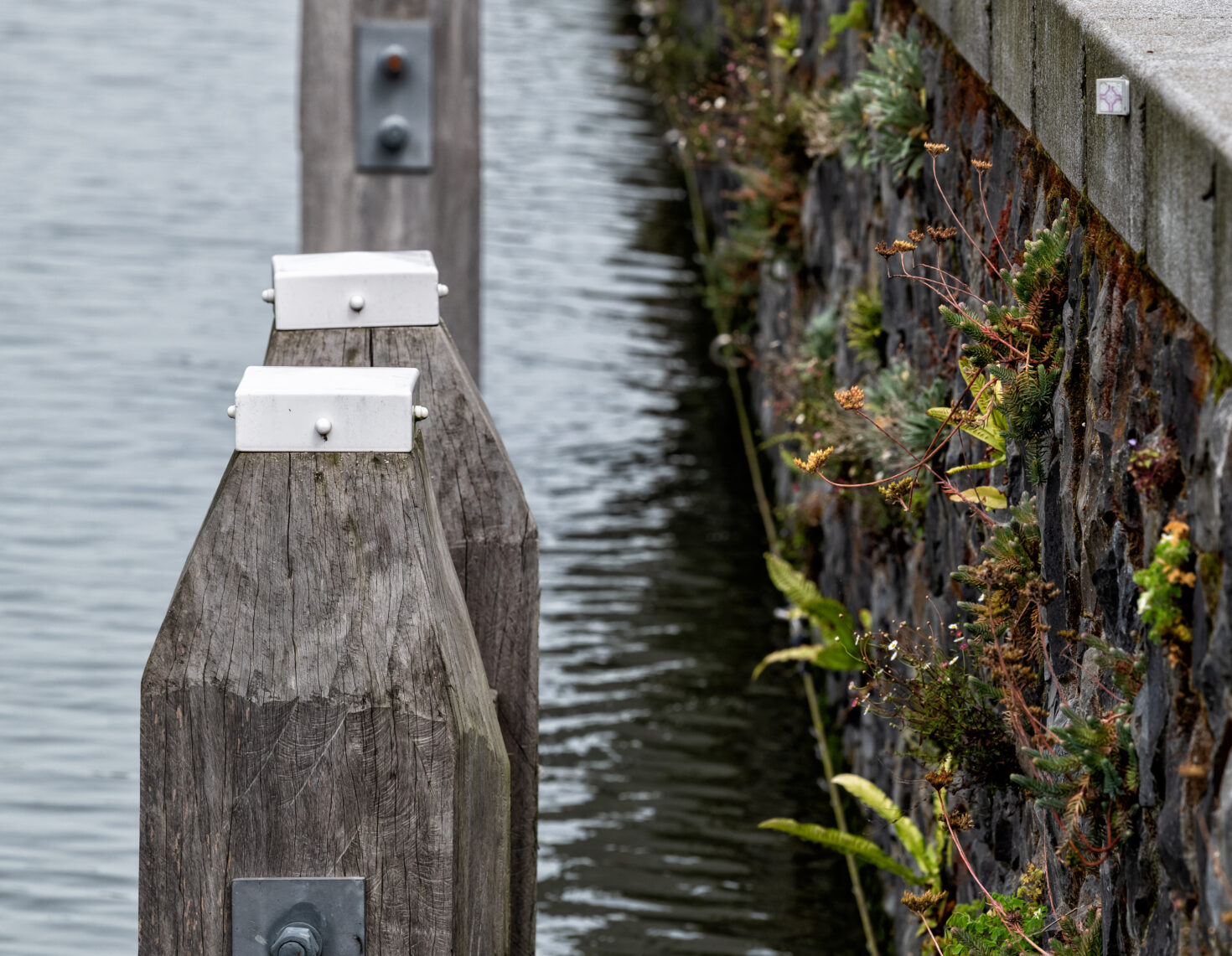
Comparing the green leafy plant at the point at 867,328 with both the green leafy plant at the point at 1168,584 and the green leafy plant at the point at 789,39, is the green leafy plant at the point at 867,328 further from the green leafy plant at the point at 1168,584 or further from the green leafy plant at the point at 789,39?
the green leafy plant at the point at 1168,584

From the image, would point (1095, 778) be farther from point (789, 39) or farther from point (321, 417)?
point (789, 39)

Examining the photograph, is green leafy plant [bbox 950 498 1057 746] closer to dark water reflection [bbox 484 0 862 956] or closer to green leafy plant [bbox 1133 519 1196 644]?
green leafy plant [bbox 1133 519 1196 644]

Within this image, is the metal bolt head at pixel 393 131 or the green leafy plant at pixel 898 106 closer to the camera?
the green leafy plant at pixel 898 106

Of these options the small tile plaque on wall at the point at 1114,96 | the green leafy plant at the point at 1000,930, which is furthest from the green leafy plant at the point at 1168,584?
the green leafy plant at the point at 1000,930

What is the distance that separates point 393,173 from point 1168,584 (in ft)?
13.0

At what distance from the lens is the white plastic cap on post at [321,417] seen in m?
2.24

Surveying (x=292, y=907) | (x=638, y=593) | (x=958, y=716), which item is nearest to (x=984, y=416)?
(x=958, y=716)

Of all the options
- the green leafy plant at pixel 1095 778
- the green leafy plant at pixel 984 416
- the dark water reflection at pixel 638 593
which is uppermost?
the green leafy plant at pixel 984 416

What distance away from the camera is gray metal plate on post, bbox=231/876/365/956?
226cm

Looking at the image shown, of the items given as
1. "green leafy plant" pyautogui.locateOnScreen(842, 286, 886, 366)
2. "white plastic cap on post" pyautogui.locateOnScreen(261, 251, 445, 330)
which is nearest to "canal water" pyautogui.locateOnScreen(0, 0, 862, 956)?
"green leafy plant" pyautogui.locateOnScreen(842, 286, 886, 366)

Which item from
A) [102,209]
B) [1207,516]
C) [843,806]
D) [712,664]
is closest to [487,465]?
[1207,516]

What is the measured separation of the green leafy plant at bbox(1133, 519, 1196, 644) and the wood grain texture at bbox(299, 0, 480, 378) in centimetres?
370

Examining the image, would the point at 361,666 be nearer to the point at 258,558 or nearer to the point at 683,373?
the point at 258,558

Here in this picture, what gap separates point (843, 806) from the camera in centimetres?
546
